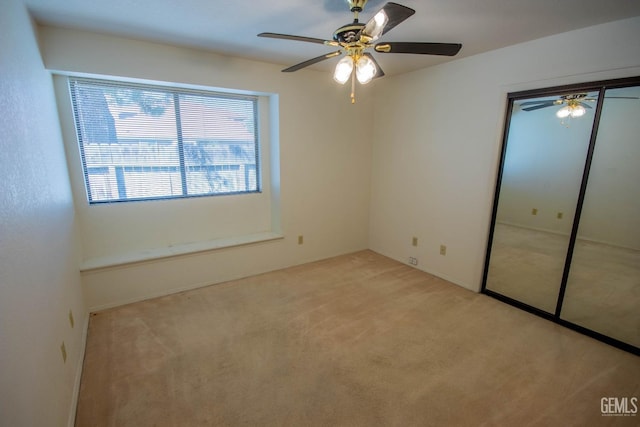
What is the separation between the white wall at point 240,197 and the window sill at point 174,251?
59mm

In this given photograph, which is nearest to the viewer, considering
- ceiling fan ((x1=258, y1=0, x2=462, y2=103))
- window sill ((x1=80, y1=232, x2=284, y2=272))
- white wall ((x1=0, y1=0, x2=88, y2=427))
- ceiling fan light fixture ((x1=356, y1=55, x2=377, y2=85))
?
white wall ((x1=0, y1=0, x2=88, y2=427))

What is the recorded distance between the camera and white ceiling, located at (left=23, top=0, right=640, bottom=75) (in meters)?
1.89

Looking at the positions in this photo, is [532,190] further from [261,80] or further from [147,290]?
[147,290]

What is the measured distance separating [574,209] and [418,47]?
6.64 ft

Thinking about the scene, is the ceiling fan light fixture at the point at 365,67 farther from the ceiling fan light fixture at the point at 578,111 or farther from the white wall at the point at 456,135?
the ceiling fan light fixture at the point at 578,111

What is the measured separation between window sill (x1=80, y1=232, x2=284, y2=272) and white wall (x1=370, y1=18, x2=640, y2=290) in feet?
5.74

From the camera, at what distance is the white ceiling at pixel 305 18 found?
6.19 ft

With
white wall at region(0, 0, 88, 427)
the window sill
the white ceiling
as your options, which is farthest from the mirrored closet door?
Result: white wall at region(0, 0, 88, 427)

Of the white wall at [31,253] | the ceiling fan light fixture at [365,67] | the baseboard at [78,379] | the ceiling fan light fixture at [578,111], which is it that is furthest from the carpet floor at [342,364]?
the ceiling fan light fixture at [365,67]

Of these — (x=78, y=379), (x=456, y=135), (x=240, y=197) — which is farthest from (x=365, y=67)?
(x=78, y=379)

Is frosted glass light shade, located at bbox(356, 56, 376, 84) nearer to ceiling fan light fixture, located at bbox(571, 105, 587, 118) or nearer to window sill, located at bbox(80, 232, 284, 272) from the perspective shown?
ceiling fan light fixture, located at bbox(571, 105, 587, 118)

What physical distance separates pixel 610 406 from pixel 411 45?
2.55m

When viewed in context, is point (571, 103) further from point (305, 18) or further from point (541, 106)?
point (305, 18)

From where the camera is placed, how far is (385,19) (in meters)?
1.44
